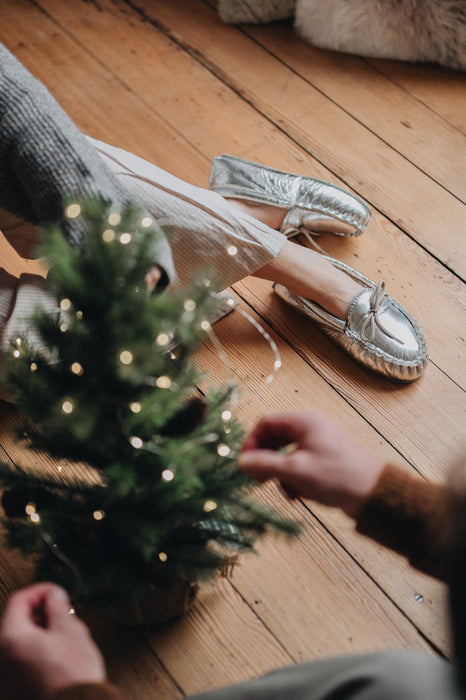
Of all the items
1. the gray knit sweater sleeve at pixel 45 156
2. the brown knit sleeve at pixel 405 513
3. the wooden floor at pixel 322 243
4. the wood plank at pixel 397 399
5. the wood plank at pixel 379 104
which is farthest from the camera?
the wood plank at pixel 379 104

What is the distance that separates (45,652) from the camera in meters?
0.56

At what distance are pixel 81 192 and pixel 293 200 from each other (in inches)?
Result: 21.4

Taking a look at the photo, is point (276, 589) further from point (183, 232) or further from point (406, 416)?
point (183, 232)

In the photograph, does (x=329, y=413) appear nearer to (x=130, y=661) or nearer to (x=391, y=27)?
(x=130, y=661)

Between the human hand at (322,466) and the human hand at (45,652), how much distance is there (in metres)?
0.23

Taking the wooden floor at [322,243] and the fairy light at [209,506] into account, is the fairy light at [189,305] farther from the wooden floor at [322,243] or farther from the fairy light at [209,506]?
the wooden floor at [322,243]

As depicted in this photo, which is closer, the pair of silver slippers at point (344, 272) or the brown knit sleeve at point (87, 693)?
the brown knit sleeve at point (87, 693)

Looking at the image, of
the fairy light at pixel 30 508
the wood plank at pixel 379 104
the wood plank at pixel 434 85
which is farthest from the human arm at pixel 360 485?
the wood plank at pixel 434 85

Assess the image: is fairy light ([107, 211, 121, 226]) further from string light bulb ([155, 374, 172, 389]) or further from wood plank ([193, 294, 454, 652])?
wood plank ([193, 294, 454, 652])

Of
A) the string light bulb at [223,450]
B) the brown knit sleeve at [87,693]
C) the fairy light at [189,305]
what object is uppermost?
the fairy light at [189,305]

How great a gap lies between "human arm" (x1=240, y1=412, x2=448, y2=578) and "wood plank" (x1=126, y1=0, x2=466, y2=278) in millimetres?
690

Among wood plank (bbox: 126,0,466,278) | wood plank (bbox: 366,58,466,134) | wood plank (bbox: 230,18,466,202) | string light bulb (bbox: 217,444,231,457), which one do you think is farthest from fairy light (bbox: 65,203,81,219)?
wood plank (bbox: 366,58,466,134)

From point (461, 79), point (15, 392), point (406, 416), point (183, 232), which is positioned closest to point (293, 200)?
point (183, 232)

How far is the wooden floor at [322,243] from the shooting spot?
83 centimetres
